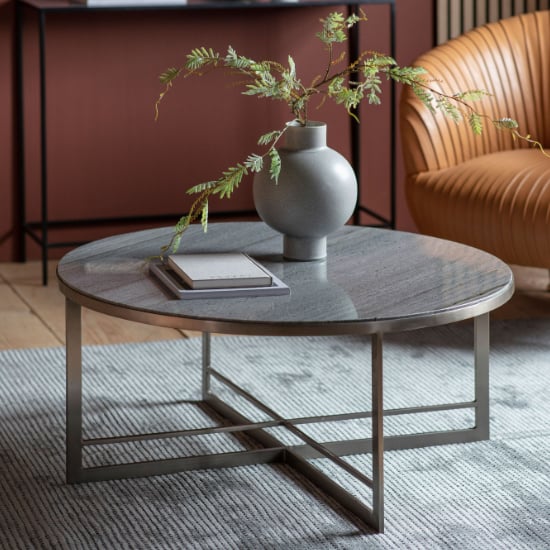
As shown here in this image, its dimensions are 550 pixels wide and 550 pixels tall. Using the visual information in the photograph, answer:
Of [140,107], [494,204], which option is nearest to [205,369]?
[494,204]

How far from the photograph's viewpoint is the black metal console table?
3432 mm

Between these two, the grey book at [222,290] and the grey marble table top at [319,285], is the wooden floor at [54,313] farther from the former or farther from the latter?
the grey book at [222,290]

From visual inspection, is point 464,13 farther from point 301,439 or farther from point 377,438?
point 377,438

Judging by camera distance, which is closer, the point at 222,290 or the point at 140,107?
the point at 222,290

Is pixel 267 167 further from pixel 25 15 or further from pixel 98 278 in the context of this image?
pixel 25 15

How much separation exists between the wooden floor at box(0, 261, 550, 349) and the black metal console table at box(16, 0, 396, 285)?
0.36 feet

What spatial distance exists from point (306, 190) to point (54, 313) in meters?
1.40

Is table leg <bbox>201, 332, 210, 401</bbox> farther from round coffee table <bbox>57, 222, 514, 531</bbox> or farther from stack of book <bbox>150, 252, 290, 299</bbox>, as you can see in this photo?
stack of book <bbox>150, 252, 290, 299</bbox>

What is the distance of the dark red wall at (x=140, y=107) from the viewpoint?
376cm

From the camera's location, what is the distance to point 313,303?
1809 millimetres

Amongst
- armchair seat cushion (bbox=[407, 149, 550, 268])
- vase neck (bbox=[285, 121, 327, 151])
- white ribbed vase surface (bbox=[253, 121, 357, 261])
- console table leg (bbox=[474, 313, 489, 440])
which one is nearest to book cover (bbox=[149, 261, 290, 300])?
white ribbed vase surface (bbox=[253, 121, 357, 261])

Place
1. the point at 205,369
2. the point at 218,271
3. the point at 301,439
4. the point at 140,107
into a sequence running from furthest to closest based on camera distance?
the point at 140,107
the point at 205,369
the point at 301,439
the point at 218,271

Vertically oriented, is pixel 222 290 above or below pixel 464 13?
below

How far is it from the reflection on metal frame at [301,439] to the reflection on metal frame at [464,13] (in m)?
2.13
